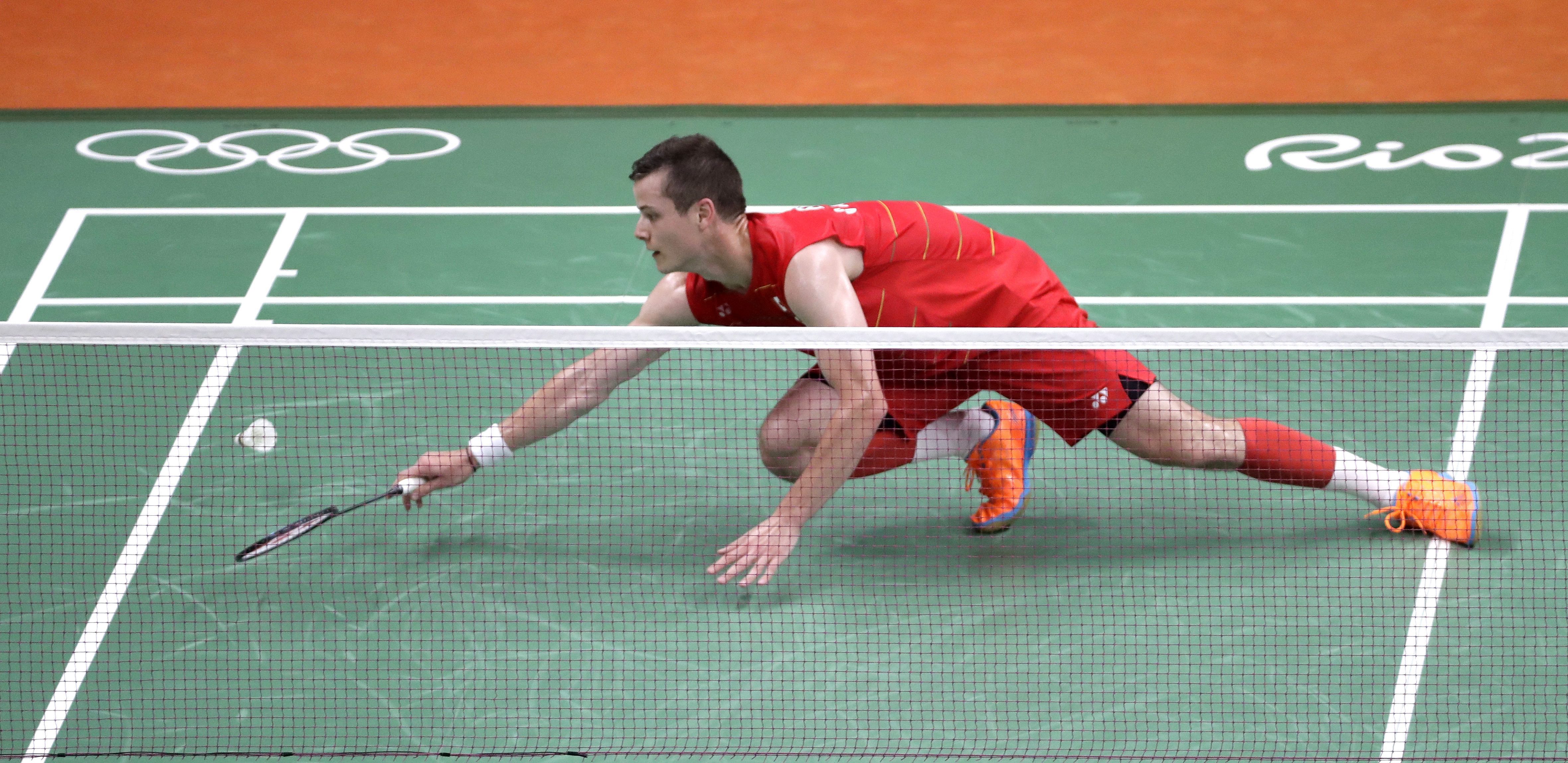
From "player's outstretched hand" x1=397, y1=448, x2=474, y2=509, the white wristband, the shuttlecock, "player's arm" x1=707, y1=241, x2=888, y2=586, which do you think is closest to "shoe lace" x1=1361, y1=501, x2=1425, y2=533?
"player's arm" x1=707, y1=241, x2=888, y2=586

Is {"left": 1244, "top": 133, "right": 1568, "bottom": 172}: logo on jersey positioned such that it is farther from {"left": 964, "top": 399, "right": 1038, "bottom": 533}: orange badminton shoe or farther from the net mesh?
{"left": 964, "top": 399, "right": 1038, "bottom": 533}: orange badminton shoe

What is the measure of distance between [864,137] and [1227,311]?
8.88 feet

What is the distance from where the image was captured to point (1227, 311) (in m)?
6.87

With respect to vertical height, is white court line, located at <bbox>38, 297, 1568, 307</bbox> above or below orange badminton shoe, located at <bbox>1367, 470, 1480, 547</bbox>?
above

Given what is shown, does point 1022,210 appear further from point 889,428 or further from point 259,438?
point 259,438

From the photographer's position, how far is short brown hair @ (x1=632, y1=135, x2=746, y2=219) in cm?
454

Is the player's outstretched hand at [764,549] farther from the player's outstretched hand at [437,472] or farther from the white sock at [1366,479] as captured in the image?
the white sock at [1366,479]

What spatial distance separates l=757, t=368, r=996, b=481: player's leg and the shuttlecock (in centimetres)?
188

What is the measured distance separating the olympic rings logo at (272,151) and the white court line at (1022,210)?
52 cm

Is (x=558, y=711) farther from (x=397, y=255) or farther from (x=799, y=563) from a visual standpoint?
(x=397, y=255)

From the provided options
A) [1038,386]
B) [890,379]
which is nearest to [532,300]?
[890,379]

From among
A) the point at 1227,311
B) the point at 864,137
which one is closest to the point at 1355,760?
the point at 1227,311

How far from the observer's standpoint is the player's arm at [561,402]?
5.11m

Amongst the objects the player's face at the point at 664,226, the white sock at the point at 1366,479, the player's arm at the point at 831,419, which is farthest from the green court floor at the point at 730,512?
the player's face at the point at 664,226
